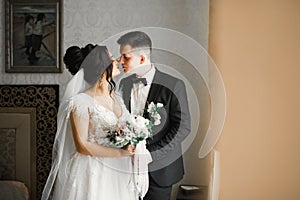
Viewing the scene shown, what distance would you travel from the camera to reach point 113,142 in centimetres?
A: 226

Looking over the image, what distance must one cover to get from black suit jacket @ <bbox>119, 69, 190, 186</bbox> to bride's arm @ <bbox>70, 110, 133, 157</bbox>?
29 centimetres

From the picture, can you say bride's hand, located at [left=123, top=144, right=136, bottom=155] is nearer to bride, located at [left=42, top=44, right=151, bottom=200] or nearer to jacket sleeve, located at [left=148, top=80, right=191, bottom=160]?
bride, located at [left=42, top=44, right=151, bottom=200]

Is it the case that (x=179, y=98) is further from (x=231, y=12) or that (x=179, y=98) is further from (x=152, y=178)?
(x=231, y=12)

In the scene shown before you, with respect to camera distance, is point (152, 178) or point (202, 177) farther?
point (202, 177)

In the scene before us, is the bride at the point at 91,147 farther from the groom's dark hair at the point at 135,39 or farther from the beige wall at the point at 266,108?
the beige wall at the point at 266,108

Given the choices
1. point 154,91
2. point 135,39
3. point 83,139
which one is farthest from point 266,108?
point 135,39

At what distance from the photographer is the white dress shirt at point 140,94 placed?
251 centimetres

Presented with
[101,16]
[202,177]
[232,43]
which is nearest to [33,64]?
[101,16]

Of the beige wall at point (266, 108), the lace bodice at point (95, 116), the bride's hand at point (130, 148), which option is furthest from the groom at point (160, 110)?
the beige wall at point (266, 108)

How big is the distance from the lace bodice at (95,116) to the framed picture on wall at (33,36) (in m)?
0.56

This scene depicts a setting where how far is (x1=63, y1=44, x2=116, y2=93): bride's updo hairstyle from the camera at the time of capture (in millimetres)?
2389

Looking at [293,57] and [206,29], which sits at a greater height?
[206,29]

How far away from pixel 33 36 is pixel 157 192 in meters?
1.32

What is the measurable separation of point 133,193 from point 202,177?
54 centimetres
